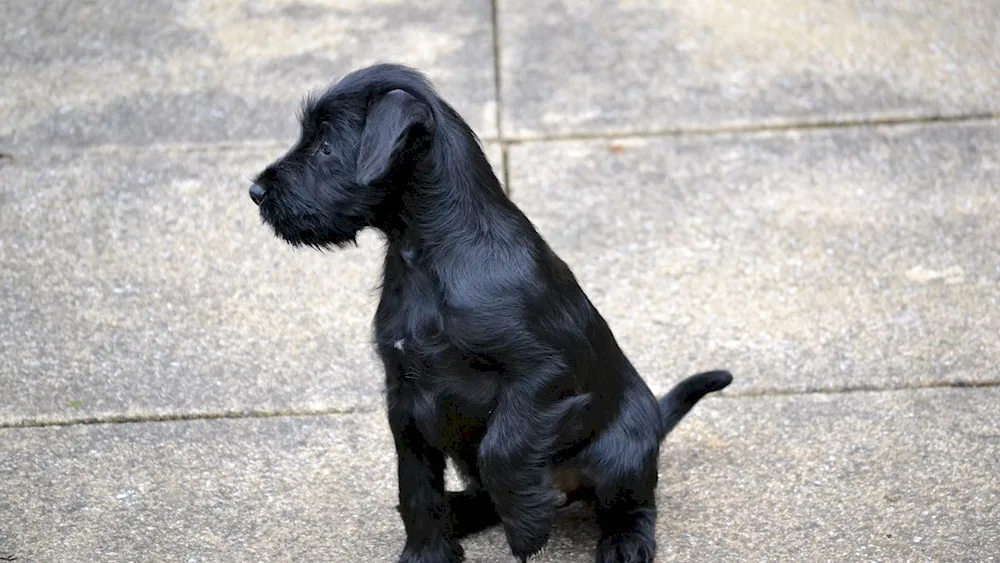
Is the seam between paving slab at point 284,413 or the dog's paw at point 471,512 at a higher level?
the dog's paw at point 471,512

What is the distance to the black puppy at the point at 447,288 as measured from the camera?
3.18 meters

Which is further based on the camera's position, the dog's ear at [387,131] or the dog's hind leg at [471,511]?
the dog's hind leg at [471,511]

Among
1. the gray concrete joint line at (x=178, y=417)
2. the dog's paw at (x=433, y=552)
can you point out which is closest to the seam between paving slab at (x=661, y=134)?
the gray concrete joint line at (x=178, y=417)

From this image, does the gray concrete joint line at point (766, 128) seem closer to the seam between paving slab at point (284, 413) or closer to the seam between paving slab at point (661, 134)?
the seam between paving slab at point (661, 134)

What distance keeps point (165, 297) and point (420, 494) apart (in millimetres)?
1939

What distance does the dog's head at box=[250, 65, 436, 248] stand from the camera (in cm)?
320

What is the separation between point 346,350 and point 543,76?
94.1 inches

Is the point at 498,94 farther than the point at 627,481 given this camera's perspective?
Yes

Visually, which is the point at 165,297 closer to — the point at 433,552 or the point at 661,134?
the point at 433,552

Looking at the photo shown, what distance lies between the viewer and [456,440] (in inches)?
133

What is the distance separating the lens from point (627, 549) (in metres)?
3.57

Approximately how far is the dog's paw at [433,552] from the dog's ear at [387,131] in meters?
1.07

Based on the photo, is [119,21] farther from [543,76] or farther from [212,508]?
[212,508]

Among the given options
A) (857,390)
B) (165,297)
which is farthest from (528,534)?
(165,297)
